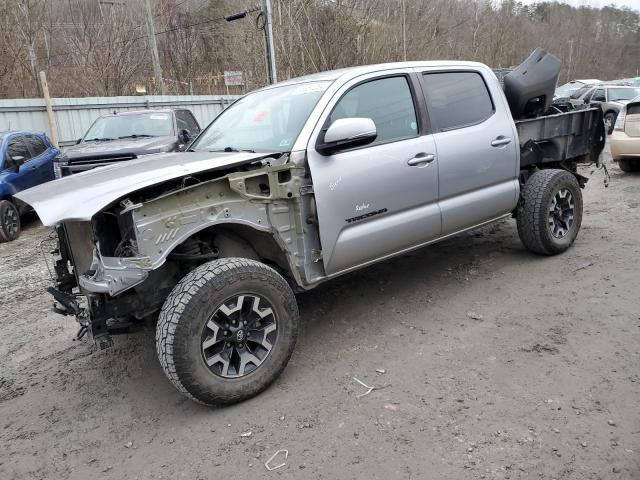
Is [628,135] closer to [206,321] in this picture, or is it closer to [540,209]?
[540,209]

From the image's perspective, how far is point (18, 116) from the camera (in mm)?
12602

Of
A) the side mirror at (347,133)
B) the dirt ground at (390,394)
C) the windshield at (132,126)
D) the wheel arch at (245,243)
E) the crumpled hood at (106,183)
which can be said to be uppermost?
the windshield at (132,126)

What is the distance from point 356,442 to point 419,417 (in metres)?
0.40

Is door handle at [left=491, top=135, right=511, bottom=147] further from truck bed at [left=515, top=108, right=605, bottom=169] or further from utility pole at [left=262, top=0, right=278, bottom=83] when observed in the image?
utility pole at [left=262, top=0, right=278, bottom=83]

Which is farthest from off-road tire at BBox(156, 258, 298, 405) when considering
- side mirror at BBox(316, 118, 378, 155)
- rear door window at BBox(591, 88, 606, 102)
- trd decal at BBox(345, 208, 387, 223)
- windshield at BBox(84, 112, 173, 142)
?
rear door window at BBox(591, 88, 606, 102)

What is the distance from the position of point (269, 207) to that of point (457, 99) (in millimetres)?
2096

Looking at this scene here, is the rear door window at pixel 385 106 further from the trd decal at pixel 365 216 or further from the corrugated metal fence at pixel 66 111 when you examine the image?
the corrugated metal fence at pixel 66 111

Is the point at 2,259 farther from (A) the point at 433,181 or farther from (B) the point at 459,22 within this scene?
(B) the point at 459,22

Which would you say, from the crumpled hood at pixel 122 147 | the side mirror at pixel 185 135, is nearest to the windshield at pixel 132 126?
the side mirror at pixel 185 135

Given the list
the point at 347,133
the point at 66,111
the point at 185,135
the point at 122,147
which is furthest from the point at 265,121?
the point at 66,111

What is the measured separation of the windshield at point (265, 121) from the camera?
3.63 metres

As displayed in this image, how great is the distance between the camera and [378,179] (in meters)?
3.63

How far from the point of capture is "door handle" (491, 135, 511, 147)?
4469 millimetres

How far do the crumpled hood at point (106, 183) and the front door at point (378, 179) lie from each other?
0.53 m
